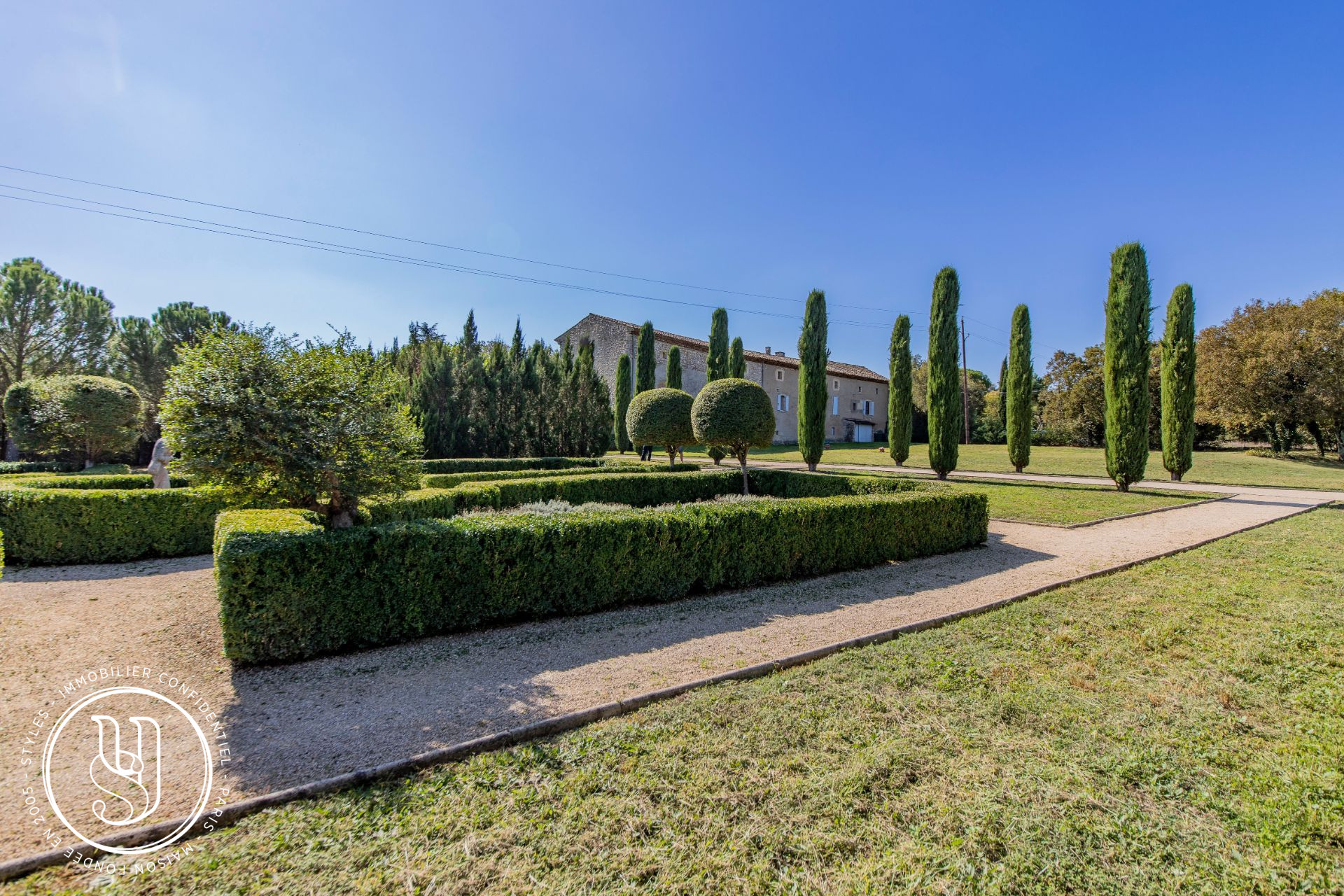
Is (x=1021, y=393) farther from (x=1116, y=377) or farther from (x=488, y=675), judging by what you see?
(x=488, y=675)

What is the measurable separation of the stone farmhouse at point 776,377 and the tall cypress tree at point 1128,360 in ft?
52.3

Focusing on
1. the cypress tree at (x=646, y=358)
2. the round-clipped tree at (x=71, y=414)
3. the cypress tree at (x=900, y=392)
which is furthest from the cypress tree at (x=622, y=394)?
the round-clipped tree at (x=71, y=414)

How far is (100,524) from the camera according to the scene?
7.59 meters

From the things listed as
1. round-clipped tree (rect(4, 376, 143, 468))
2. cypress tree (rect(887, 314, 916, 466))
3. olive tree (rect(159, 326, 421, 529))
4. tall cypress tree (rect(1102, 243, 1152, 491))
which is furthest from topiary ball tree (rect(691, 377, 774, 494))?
round-clipped tree (rect(4, 376, 143, 468))

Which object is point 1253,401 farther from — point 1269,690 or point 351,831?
point 351,831

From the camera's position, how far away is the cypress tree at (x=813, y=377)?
21.2 meters

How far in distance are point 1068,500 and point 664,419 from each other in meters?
11.0

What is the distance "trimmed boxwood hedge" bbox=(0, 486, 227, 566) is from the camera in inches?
289

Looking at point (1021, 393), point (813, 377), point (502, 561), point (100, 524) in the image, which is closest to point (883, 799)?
point (502, 561)

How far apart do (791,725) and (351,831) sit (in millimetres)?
2346

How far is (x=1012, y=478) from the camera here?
1919cm

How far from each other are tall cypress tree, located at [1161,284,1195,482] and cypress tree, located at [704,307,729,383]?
1832 centimetres

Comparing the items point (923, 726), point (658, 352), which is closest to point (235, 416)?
point (923, 726)

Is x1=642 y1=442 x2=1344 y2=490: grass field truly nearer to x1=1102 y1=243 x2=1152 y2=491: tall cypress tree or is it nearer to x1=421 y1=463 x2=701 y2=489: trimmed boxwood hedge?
x1=1102 y1=243 x2=1152 y2=491: tall cypress tree
